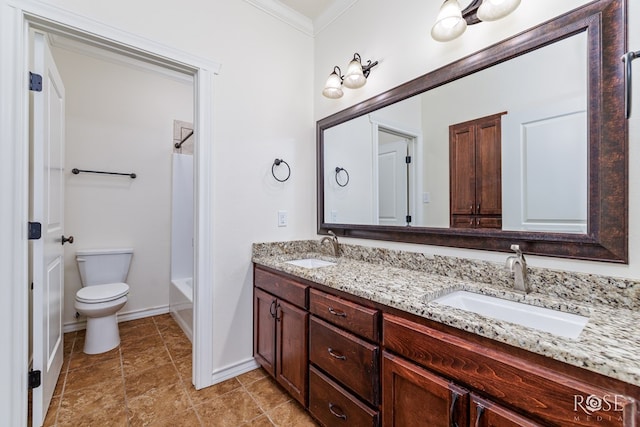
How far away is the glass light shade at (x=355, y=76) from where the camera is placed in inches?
72.2

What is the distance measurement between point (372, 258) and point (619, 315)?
113 cm

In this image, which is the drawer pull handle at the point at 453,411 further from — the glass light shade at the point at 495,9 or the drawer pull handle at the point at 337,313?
the glass light shade at the point at 495,9

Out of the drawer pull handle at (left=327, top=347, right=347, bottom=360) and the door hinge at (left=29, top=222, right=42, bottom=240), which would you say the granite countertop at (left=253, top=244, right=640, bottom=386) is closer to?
the drawer pull handle at (left=327, top=347, right=347, bottom=360)

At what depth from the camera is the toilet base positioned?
7.16 ft

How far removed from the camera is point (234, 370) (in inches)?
75.7

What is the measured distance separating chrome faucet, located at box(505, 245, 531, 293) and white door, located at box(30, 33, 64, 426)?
7.28 feet

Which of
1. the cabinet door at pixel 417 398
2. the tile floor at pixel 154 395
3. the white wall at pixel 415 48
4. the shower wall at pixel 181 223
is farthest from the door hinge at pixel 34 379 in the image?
the white wall at pixel 415 48

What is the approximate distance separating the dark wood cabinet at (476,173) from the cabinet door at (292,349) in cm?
97

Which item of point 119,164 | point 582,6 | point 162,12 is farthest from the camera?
point 119,164

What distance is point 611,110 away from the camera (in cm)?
97

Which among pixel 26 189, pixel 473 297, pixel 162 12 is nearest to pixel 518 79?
pixel 473 297

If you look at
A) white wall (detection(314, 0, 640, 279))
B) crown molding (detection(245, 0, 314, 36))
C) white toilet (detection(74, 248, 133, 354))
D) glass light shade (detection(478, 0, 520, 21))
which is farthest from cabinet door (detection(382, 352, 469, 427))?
crown molding (detection(245, 0, 314, 36))

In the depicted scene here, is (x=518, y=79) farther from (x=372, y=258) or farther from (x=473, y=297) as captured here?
(x=372, y=258)

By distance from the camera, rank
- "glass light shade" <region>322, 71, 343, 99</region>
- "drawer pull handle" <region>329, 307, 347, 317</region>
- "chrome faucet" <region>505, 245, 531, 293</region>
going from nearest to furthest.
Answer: "chrome faucet" <region>505, 245, 531, 293</region> < "drawer pull handle" <region>329, 307, 347, 317</region> < "glass light shade" <region>322, 71, 343, 99</region>
